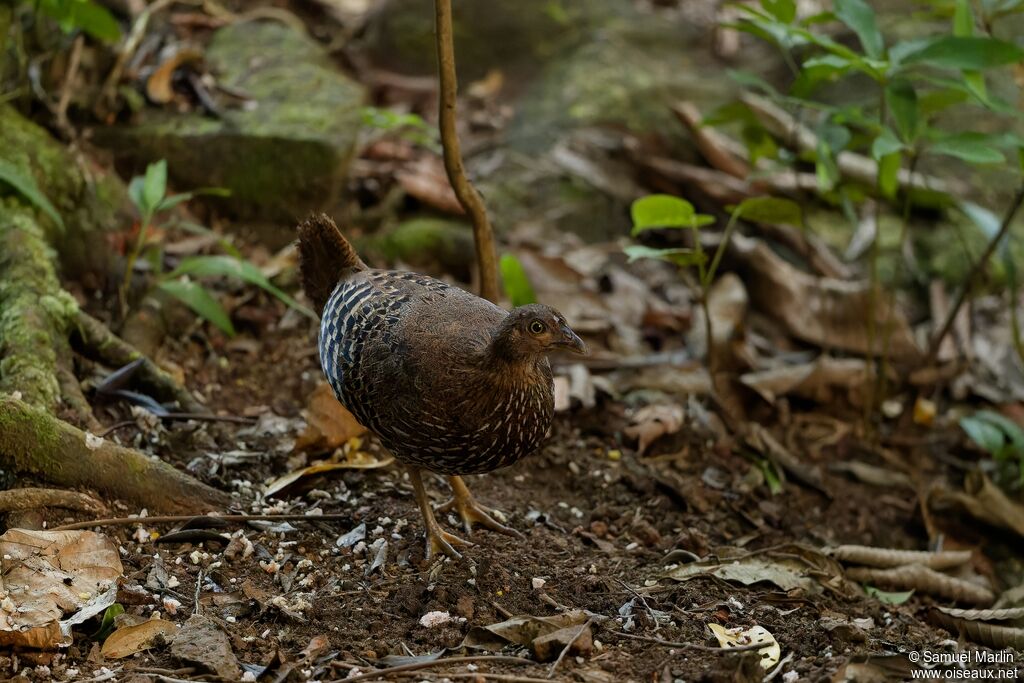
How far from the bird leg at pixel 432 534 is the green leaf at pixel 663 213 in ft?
4.47

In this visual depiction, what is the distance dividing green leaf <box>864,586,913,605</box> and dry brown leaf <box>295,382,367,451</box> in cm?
→ 211

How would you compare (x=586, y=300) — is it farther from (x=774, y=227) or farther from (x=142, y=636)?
(x=142, y=636)

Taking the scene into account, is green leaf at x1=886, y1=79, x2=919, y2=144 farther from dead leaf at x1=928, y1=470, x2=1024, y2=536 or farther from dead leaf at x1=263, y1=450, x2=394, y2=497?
dead leaf at x1=263, y1=450, x2=394, y2=497

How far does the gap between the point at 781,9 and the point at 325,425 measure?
8.38 ft

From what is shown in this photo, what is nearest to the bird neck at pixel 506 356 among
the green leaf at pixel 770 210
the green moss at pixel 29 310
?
the green leaf at pixel 770 210

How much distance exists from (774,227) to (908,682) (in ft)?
13.5

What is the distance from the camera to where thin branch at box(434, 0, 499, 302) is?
3787mm

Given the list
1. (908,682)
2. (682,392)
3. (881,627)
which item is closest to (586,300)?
(682,392)

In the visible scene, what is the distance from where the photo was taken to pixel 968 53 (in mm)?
3949

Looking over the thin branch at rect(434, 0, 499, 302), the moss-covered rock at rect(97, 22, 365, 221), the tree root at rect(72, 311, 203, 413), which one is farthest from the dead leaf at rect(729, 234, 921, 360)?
the tree root at rect(72, 311, 203, 413)

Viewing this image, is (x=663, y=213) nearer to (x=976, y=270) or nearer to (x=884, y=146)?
(x=884, y=146)

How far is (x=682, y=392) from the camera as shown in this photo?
17.1 ft

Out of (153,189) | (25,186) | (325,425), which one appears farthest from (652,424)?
(25,186)

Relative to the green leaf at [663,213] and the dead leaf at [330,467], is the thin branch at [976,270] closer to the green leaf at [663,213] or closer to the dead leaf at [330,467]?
the green leaf at [663,213]
